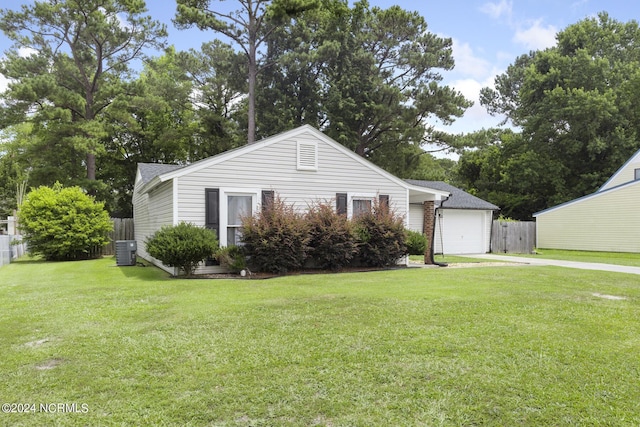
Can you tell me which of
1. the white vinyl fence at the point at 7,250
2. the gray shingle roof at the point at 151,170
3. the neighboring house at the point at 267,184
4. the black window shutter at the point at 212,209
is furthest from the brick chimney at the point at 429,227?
the white vinyl fence at the point at 7,250

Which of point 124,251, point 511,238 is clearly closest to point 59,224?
point 124,251

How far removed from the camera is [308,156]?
12.2 m

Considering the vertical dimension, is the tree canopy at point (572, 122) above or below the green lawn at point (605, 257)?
above

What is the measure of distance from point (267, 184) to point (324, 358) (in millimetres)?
8124

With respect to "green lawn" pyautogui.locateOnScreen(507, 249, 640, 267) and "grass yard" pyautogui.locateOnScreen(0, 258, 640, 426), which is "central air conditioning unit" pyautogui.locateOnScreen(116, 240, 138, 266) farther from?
"green lawn" pyautogui.locateOnScreen(507, 249, 640, 267)

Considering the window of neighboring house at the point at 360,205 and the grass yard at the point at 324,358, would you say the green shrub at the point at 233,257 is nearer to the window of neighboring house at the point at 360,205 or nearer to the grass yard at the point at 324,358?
the grass yard at the point at 324,358

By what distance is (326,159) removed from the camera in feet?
40.9

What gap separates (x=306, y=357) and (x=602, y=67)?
35400 millimetres

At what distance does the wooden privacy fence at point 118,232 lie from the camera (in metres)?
19.4

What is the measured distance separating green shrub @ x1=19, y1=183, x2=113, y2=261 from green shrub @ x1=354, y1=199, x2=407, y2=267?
10606 millimetres

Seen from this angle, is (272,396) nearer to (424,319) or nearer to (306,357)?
(306,357)

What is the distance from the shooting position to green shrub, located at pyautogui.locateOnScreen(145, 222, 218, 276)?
374 inches

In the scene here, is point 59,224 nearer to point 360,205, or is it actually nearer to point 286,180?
point 286,180

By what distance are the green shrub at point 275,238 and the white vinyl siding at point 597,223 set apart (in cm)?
1775
